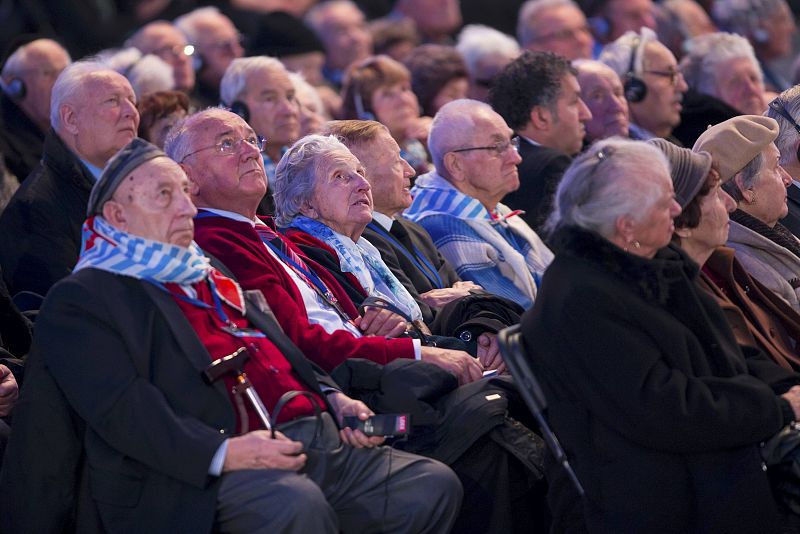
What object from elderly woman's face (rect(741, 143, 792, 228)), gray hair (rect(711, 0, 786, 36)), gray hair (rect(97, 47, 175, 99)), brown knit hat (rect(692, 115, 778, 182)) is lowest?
gray hair (rect(711, 0, 786, 36))

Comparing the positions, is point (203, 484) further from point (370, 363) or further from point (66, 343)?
point (370, 363)

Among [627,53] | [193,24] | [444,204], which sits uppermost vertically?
[444,204]

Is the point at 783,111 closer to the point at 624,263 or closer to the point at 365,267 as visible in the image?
the point at 365,267

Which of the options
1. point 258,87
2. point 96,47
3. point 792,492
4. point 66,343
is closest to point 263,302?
point 66,343

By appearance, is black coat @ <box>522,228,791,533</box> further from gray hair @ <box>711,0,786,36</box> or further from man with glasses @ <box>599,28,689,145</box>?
gray hair @ <box>711,0,786,36</box>

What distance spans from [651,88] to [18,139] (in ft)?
11.1

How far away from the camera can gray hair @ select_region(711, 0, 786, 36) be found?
29.9ft

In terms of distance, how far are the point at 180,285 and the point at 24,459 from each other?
620 millimetres

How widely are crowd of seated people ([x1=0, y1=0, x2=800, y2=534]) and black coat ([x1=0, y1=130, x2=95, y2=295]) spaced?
11mm

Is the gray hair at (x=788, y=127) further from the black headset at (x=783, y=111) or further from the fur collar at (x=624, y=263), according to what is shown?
the fur collar at (x=624, y=263)

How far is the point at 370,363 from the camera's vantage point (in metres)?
3.96

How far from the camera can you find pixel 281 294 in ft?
13.0

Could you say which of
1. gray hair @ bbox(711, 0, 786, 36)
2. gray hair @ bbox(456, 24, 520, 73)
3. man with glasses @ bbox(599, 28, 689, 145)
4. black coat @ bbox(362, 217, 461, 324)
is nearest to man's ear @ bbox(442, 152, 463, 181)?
black coat @ bbox(362, 217, 461, 324)

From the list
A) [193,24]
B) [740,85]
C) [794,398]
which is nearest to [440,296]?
[794,398]
